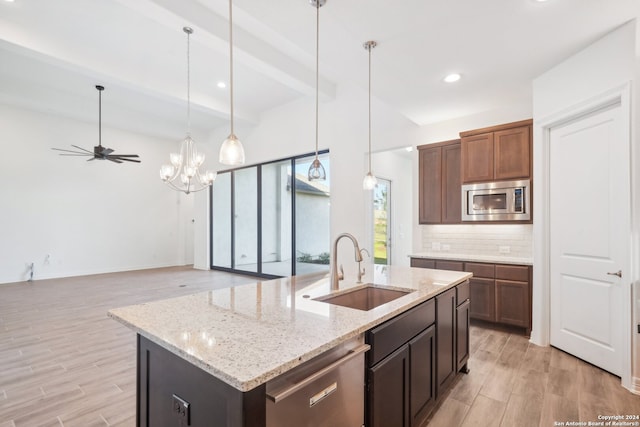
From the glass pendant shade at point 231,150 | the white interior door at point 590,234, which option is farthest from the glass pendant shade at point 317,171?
the white interior door at point 590,234

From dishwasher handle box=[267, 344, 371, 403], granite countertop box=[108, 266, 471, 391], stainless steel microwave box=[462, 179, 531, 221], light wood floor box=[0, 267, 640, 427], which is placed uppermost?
stainless steel microwave box=[462, 179, 531, 221]

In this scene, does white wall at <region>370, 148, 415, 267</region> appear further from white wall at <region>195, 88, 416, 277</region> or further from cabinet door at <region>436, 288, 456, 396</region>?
cabinet door at <region>436, 288, 456, 396</region>

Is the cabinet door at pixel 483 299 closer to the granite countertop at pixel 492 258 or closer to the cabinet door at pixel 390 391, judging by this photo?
the granite countertop at pixel 492 258

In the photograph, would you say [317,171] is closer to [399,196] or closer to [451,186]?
[451,186]

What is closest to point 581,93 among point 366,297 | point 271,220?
point 366,297

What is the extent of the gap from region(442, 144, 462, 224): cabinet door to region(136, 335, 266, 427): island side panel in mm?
3810

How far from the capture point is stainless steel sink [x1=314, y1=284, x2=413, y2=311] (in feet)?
6.80

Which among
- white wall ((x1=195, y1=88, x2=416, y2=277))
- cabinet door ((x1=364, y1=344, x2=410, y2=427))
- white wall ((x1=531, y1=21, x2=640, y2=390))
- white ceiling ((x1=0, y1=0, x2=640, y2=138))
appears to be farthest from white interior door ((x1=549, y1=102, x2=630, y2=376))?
white wall ((x1=195, y1=88, x2=416, y2=277))

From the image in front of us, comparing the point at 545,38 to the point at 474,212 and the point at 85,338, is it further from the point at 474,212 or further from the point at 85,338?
the point at 85,338

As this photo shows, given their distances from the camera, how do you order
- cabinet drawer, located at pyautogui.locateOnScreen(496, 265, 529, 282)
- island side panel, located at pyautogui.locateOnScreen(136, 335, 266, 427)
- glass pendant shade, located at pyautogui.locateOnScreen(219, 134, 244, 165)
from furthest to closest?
cabinet drawer, located at pyautogui.locateOnScreen(496, 265, 529, 282)
glass pendant shade, located at pyautogui.locateOnScreen(219, 134, 244, 165)
island side panel, located at pyautogui.locateOnScreen(136, 335, 266, 427)

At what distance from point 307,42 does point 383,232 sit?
467 centimetres

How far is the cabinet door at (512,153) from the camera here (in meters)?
3.56

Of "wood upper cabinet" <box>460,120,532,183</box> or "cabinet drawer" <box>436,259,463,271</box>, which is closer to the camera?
"wood upper cabinet" <box>460,120,532,183</box>

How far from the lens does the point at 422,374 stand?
1913mm
